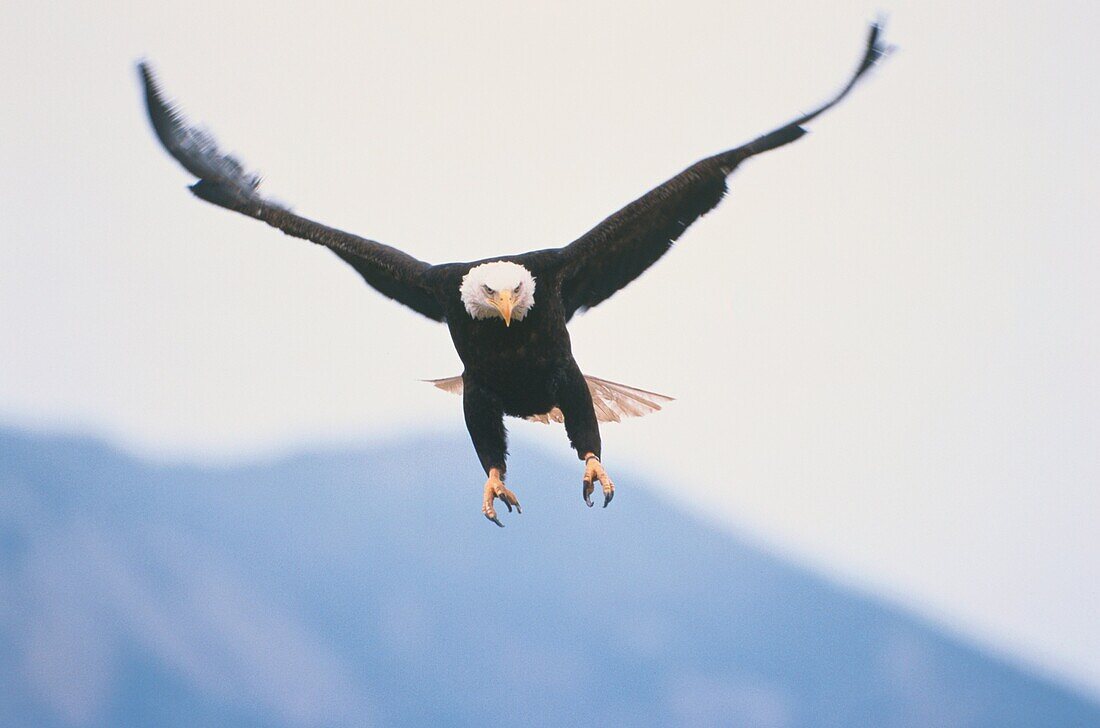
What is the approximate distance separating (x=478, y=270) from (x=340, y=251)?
34.5 inches

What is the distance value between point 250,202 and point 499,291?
4.83 feet

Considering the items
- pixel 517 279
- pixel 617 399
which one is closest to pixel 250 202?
pixel 517 279

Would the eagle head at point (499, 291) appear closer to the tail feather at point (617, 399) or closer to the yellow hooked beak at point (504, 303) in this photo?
the yellow hooked beak at point (504, 303)

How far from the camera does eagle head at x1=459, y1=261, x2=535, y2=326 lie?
5879 mm

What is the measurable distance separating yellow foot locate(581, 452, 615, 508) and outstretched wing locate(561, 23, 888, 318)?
0.60 meters

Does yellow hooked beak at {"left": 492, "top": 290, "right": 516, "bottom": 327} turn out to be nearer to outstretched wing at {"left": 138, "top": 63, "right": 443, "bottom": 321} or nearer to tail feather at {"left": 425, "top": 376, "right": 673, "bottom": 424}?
outstretched wing at {"left": 138, "top": 63, "right": 443, "bottom": 321}

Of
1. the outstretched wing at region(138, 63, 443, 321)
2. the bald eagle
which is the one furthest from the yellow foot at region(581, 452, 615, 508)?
the outstretched wing at region(138, 63, 443, 321)

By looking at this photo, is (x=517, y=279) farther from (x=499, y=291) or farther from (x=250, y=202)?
(x=250, y=202)

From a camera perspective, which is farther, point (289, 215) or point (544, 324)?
point (289, 215)

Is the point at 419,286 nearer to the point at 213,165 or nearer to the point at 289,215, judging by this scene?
the point at 289,215

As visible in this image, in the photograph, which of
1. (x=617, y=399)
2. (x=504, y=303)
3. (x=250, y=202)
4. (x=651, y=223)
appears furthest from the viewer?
(x=617, y=399)

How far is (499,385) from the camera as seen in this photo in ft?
20.7

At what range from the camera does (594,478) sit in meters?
6.27

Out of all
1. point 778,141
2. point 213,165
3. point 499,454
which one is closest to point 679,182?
point 778,141
